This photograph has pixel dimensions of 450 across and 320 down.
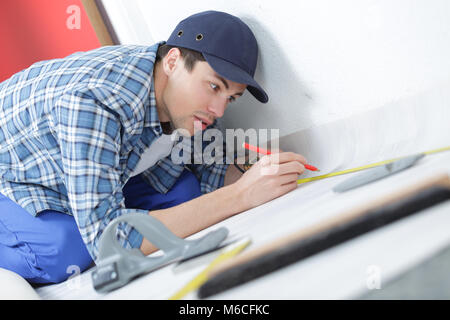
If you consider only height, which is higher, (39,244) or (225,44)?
(225,44)

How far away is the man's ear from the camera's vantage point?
3.35 ft

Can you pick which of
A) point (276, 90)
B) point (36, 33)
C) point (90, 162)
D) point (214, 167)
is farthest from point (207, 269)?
point (36, 33)

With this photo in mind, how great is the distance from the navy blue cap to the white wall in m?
0.06

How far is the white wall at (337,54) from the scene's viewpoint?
0.71 metres

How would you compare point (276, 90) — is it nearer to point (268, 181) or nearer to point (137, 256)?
point (268, 181)

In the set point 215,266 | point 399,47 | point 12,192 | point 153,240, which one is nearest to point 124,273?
point 153,240

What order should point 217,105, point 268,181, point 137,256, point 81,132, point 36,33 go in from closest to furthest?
point 137,256 < point 81,132 < point 268,181 < point 217,105 < point 36,33

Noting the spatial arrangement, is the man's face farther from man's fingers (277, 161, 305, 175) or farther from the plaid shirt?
man's fingers (277, 161, 305, 175)

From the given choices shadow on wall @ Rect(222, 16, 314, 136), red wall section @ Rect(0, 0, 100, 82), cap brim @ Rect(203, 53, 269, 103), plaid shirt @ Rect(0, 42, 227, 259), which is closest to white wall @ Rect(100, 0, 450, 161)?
shadow on wall @ Rect(222, 16, 314, 136)

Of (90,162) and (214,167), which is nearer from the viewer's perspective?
(90,162)

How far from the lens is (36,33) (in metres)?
1.63

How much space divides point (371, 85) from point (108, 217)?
661 millimetres

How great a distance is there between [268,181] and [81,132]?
45cm

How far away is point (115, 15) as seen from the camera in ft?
5.00
